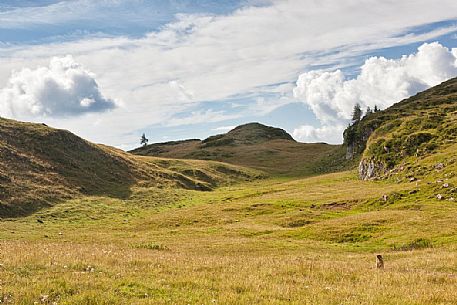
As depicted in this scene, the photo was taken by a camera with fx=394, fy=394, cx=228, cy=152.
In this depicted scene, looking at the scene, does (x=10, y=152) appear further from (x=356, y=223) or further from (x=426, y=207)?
(x=426, y=207)

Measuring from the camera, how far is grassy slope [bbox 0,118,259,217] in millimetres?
71312

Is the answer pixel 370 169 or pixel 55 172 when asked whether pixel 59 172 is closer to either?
pixel 55 172

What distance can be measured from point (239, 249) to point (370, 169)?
202ft

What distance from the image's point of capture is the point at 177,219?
6125 centimetres

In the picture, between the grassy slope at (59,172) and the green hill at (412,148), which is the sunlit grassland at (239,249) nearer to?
the grassy slope at (59,172)

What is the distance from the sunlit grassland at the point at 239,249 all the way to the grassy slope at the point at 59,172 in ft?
17.5

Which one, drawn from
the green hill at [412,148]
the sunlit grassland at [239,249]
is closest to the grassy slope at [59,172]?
the sunlit grassland at [239,249]

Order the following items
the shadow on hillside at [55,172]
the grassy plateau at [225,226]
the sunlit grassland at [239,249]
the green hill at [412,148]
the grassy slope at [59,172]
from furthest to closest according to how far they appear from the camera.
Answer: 1. the green hill at [412,148]
2. the grassy slope at [59,172]
3. the shadow on hillside at [55,172]
4. the grassy plateau at [225,226]
5. the sunlit grassland at [239,249]

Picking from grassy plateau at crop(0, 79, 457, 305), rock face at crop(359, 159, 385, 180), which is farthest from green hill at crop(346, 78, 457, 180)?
grassy plateau at crop(0, 79, 457, 305)

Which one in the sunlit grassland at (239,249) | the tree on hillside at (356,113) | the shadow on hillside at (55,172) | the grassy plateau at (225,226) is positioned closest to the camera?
the sunlit grassland at (239,249)

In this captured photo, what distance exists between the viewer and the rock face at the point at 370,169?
283 ft

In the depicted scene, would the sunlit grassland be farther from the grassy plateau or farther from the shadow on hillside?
the shadow on hillside

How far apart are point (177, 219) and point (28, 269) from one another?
46.2 meters

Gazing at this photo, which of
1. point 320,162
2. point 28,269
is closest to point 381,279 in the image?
point 28,269
